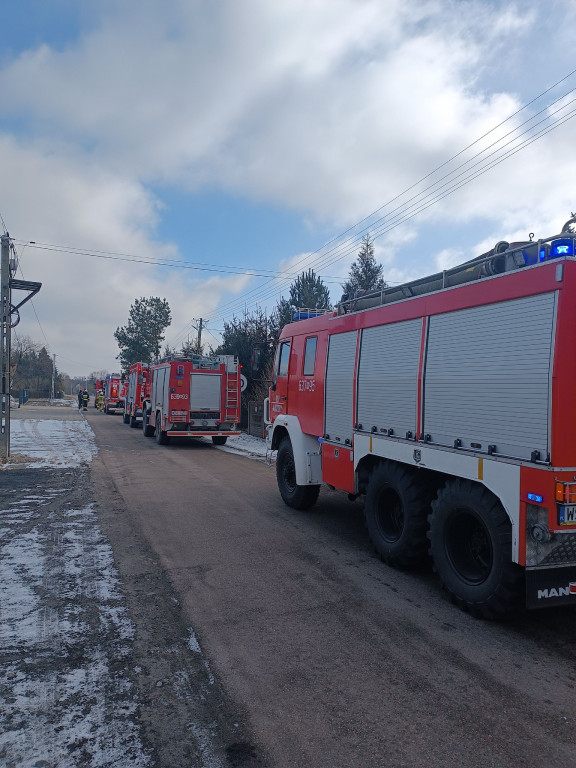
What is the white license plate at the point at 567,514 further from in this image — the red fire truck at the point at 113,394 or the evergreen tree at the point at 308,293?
the red fire truck at the point at 113,394

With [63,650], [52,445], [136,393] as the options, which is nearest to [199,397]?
[52,445]

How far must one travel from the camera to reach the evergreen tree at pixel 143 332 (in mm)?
57312

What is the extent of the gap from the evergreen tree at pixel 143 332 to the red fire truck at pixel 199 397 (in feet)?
130

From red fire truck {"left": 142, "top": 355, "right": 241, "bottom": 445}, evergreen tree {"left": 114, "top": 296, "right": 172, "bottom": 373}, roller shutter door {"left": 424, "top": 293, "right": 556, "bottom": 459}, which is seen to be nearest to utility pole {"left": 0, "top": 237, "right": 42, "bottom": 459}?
red fire truck {"left": 142, "top": 355, "right": 241, "bottom": 445}

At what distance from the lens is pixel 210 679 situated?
3.60 metres

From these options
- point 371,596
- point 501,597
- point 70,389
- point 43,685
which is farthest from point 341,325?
point 70,389

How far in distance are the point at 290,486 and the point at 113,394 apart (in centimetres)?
3491

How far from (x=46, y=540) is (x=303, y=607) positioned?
3541 millimetres

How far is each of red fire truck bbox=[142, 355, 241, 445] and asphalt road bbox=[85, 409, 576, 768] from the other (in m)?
10.5

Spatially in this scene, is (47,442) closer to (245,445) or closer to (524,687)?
(245,445)

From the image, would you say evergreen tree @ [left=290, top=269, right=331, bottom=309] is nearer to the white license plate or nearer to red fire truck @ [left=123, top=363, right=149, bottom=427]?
red fire truck @ [left=123, top=363, right=149, bottom=427]

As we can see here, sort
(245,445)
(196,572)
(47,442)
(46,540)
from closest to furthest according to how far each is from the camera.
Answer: (196,572)
(46,540)
(47,442)
(245,445)

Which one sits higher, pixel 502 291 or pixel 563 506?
pixel 502 291

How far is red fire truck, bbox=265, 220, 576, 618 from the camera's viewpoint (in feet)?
12.9
